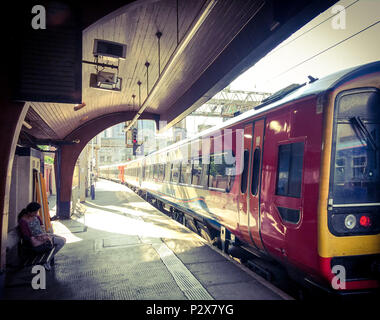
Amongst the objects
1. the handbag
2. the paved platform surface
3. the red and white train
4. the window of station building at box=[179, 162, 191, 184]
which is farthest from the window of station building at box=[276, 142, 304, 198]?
the window of station building at box=[179, 162, 191, 184]

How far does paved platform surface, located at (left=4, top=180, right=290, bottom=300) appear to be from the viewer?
150 inches

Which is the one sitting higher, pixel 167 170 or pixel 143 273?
pixel 167 170

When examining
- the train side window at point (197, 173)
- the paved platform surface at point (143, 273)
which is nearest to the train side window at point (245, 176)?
the paved platform surface at point (143, 273)

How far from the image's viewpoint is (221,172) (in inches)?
213

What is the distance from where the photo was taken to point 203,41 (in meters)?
5.36

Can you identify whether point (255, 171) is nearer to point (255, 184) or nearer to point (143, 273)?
point (255, 184)

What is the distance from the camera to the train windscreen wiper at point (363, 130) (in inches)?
120

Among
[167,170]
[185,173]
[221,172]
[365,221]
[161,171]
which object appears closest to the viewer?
[365,221]

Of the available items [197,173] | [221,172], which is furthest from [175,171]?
[221,172]

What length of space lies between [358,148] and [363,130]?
0.21 m

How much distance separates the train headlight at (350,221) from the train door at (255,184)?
3.89ft

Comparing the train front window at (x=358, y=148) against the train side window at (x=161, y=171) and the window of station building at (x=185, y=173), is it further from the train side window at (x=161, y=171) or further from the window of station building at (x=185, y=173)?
the train side window at (x=161, y=171)

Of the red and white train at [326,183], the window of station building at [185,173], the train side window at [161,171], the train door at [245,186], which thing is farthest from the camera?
the train side window at [161,171]
